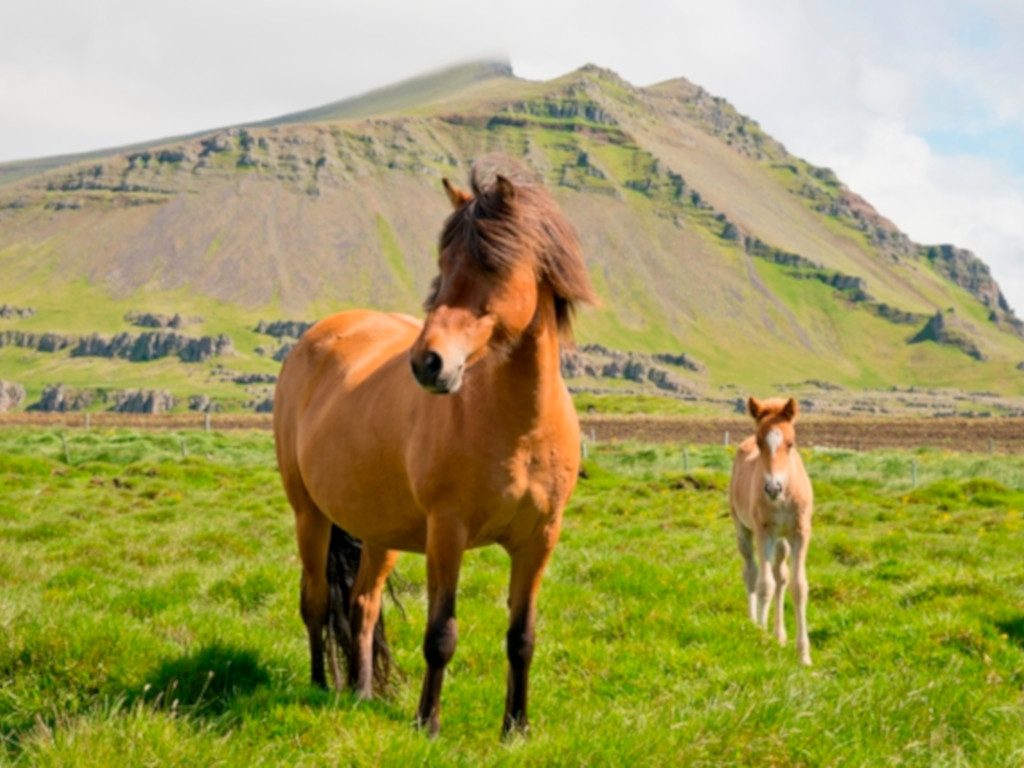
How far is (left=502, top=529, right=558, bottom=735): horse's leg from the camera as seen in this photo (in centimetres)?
600

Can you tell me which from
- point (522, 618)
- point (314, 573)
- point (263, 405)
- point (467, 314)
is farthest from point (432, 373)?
point (263, 405)

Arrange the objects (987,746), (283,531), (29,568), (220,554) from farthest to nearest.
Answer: (283,531) → (220,554) → (29,568) → (987,746)

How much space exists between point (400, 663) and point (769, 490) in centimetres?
486

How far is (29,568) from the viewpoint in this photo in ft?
38.1

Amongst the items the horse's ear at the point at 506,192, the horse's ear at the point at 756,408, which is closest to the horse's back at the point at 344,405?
the horse's ear at the point at 506,192

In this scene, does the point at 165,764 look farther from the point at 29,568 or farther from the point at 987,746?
the point at 29,568

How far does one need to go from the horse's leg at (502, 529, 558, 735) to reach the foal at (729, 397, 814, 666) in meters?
5.13

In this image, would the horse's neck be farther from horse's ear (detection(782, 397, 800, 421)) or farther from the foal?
horse's ear (detection(782, 397, 800, 421))

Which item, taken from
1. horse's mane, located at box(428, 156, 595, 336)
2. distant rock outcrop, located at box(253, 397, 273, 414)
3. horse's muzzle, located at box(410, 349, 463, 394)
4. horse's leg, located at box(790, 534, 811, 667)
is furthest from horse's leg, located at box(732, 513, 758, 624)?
distant rock outcrop, located at box(253, 397, 273, 414)

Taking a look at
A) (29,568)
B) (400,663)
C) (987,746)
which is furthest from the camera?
(29,568)

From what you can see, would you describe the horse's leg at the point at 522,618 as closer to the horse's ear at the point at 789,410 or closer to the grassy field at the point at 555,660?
the grassy field at the point at 555,660

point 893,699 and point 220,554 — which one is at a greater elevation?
point 893,699

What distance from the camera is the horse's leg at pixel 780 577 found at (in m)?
10.4

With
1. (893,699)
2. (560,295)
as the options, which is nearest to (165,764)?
(560,295)
